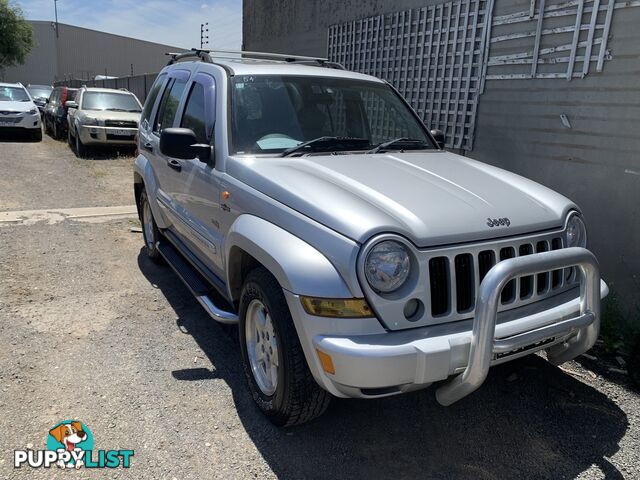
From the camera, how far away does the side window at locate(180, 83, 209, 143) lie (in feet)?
12.3

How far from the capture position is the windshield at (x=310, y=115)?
3461 mm

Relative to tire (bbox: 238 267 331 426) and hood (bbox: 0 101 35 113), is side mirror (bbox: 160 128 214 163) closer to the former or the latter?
tire (bbox: 238 267 331 426)

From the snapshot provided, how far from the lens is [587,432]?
2969 mm

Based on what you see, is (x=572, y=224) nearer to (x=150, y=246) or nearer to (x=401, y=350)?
(x=401, y=350)

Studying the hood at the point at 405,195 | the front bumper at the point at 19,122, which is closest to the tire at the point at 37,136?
the front bumper at the point at 19,122

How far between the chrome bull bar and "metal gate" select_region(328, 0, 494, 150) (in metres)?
3.81

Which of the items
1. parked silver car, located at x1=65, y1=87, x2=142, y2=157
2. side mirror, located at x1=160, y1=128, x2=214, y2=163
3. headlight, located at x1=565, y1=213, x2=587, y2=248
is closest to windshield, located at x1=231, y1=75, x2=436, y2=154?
side mirror, located at x1=160, y1=128, x2=214, y2=163

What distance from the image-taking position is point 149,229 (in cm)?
566

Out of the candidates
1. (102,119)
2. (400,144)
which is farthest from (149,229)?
(102,119)

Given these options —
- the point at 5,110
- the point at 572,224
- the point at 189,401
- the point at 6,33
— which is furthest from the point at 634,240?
the point at 6,33

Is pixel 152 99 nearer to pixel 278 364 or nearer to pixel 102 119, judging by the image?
pixel 278 364

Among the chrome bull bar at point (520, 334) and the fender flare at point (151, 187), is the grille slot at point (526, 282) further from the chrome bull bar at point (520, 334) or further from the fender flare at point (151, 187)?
the fender flare at point (151, 187)

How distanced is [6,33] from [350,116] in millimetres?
45026

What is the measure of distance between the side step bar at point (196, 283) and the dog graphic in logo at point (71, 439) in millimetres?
946
